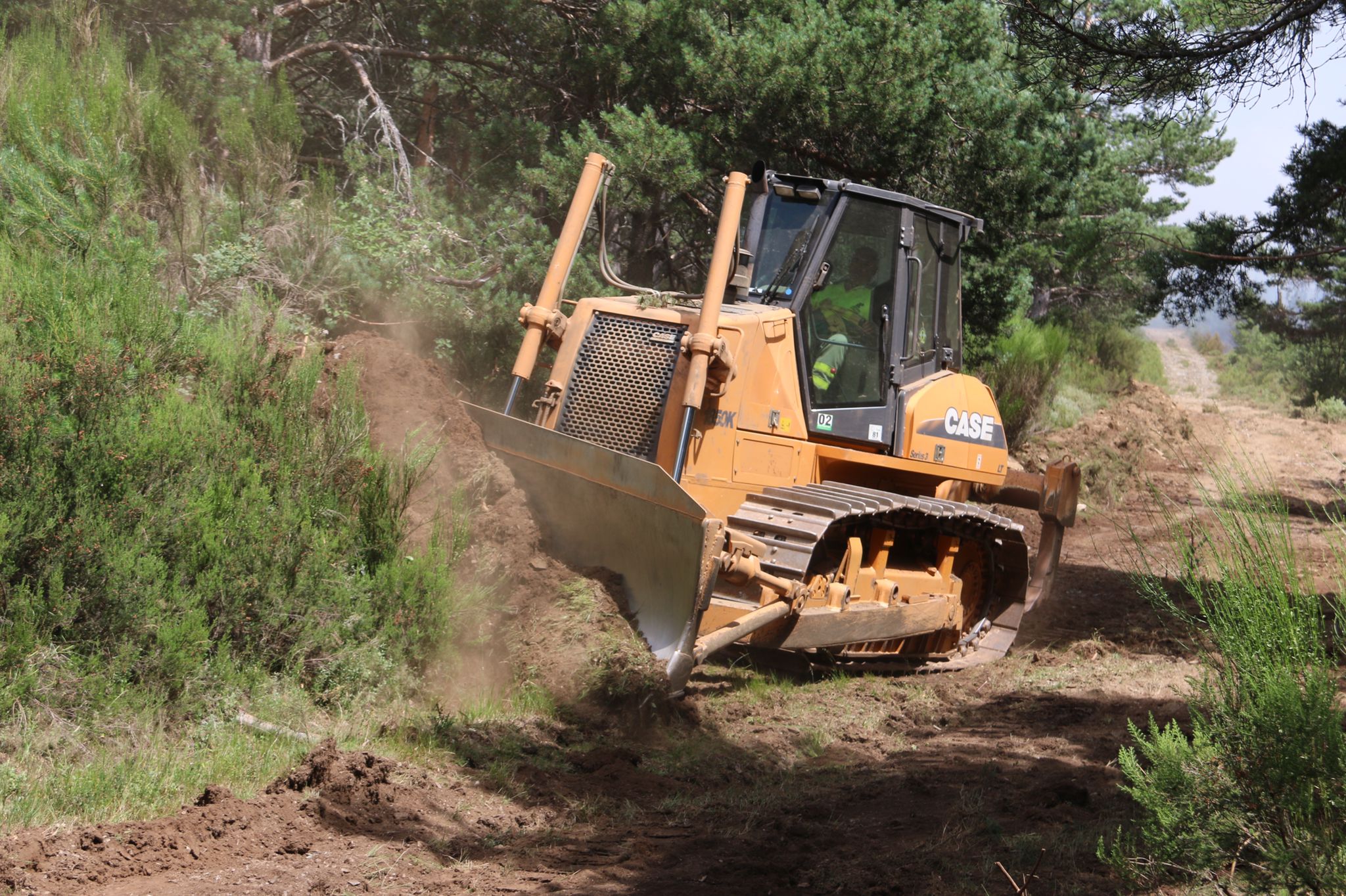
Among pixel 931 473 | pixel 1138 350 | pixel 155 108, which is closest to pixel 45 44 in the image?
pixel 155 108

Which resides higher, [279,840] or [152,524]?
[152,524]

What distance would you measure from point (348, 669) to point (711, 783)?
1.87m

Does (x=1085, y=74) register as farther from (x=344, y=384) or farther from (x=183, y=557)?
(x=183, y=557)

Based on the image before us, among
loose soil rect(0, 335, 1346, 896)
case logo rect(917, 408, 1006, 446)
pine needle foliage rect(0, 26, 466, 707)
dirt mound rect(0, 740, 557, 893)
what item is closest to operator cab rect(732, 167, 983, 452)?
case logo rect(917, 408, 1006, 446)

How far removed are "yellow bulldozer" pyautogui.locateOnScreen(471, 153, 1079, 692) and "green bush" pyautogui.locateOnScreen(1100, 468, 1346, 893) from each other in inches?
94.9

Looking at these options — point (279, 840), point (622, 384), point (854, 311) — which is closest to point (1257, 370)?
point (854, 311)

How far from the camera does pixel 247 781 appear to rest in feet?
14.6

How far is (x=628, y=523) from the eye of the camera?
638 cm

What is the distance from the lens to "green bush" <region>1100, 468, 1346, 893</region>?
11.3 feet

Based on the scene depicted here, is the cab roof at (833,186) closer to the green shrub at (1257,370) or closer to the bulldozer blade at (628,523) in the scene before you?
the bulldozer blade at (628,523)

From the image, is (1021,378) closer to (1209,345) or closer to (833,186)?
(833,186)

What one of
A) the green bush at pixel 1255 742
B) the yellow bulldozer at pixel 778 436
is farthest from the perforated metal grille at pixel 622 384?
the green bush at pixel 1255 742

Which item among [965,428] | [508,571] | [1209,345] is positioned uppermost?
[1209,345]

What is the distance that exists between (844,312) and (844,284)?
0.18 m
